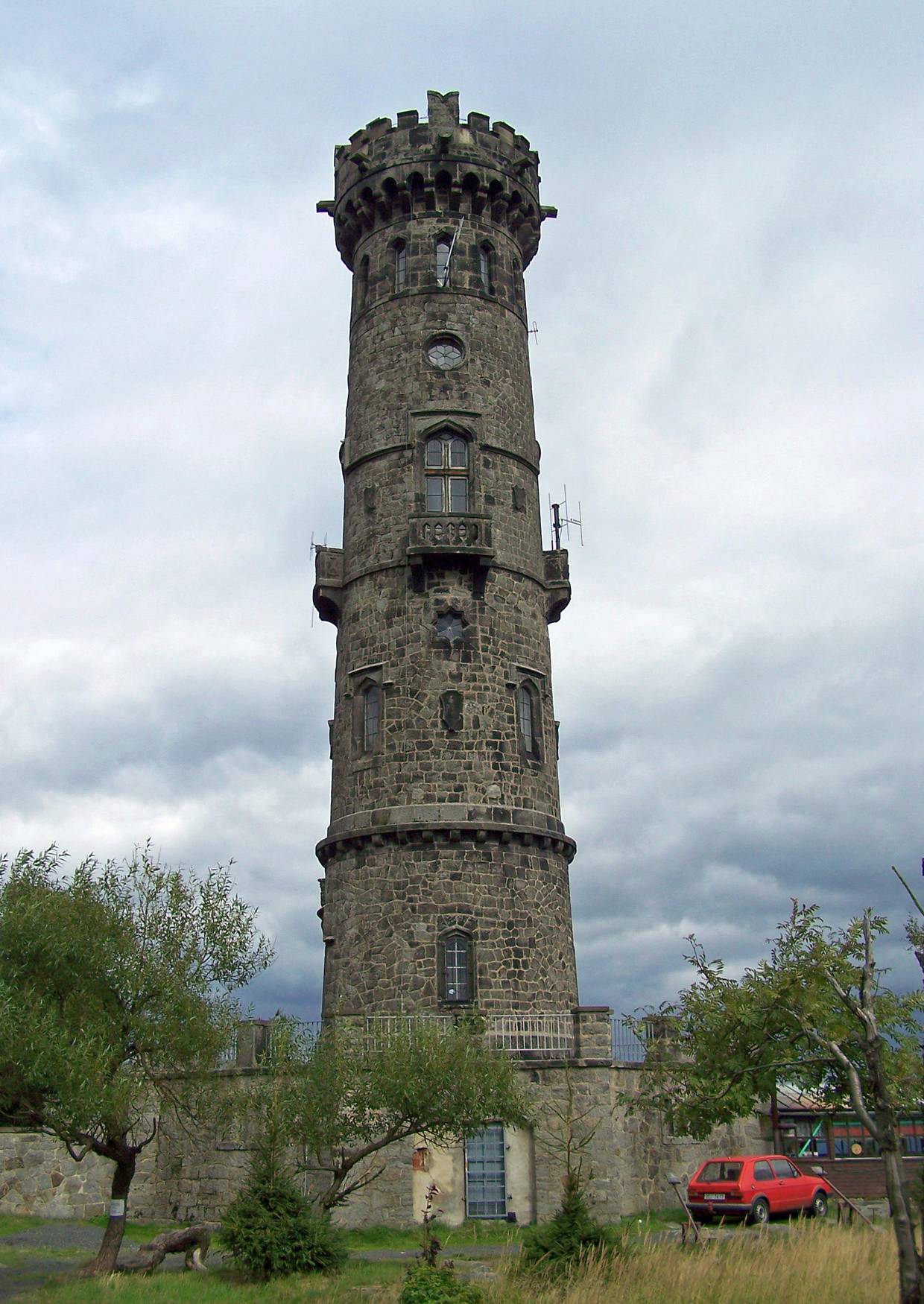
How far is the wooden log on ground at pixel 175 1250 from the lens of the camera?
20.4 metres

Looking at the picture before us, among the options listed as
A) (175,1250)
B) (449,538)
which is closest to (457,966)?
(175,1250)

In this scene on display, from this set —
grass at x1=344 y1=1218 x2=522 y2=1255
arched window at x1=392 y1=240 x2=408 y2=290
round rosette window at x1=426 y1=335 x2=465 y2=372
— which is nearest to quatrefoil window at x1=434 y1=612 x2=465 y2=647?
round rosette window at x1=426 y1=335 x2=465 y2=372

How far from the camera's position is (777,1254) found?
57.2 feet

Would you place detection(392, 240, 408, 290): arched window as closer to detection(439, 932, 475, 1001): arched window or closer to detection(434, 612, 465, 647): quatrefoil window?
detection(434, 612, 465, 647): quatrefoil window

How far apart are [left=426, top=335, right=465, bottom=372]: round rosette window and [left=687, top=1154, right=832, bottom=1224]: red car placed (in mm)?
21037

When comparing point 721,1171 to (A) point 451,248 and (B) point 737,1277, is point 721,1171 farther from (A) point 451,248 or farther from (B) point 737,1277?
(A) point 451,248

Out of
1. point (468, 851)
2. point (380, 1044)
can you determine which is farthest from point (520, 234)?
point (380, 1044)

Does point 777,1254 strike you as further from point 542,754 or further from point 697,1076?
point 542,754

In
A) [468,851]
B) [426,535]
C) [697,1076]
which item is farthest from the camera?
[426,535]

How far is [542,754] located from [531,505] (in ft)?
23.4

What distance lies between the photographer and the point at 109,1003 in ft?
66.6

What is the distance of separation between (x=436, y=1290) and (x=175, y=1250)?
7656 mm

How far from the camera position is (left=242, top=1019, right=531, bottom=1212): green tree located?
2081 centimetres

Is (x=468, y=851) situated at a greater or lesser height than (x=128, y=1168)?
greater
